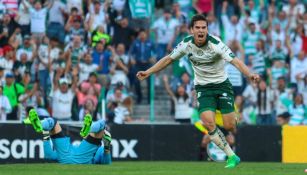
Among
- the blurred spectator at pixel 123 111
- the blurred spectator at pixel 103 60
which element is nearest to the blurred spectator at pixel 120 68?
the blurred spectator at pixel 103 60

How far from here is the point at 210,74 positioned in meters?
16.0

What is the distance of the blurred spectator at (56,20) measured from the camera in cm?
2580

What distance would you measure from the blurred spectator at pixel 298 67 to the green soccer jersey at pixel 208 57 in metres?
9.91

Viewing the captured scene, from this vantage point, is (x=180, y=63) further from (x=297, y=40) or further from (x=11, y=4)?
(x=11, y=4)

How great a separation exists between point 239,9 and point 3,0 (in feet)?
21.7

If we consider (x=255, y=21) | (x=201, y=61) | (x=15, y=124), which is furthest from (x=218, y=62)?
(x=255, y=21)

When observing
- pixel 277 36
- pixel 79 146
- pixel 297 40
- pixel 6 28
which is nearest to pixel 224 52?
pixel 79 146

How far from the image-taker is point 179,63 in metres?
25.7

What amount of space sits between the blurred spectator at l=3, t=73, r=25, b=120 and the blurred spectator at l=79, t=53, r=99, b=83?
67.9 inches

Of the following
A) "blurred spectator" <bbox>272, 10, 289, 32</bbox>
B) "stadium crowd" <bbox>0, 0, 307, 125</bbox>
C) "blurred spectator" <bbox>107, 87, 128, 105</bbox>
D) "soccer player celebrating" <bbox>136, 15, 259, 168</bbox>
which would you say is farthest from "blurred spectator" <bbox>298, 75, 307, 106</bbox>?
"soccer player celebrating" <bbox>136, 15, 259, 168</bbox>

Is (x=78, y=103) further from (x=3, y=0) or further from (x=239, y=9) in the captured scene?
(x=239, y=9)

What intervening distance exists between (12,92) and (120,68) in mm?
3106

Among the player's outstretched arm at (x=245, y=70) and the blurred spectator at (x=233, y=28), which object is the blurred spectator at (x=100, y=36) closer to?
the blurred spectator at (x=233, y=28)

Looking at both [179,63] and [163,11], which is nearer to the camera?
[179,63]
